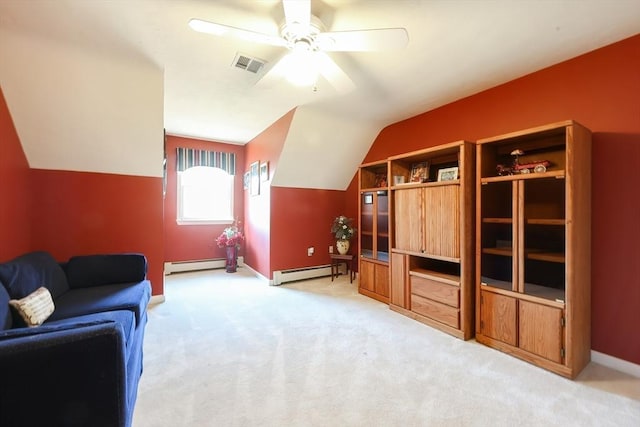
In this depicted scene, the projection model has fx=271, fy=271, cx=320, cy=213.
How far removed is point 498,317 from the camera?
238 cm

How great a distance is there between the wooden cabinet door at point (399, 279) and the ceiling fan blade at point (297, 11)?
2.50 meters

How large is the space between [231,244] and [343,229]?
7.45 ft

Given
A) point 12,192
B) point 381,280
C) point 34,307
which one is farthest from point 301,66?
point 12,192

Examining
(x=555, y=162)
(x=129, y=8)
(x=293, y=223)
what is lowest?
(x=293, y=223)

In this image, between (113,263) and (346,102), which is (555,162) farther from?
(113,263)

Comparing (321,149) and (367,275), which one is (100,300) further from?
(321,149)

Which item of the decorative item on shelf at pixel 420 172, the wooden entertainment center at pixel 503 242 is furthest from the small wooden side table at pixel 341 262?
the decorative item on shelf at pixel 420 172

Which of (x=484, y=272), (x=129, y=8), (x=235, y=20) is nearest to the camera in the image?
(x=129, y=8)

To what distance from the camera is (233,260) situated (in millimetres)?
5258

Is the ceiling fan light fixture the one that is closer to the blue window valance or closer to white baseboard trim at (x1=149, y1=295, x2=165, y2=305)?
white baseboard trim at (x1=149, y1=295, x2=165, y2=305)

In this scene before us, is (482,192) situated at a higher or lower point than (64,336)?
higher

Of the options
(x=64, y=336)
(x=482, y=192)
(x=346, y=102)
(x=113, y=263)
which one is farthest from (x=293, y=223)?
(x=64, y=336)

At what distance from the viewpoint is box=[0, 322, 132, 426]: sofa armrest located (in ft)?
3.32

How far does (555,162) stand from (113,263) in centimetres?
425
